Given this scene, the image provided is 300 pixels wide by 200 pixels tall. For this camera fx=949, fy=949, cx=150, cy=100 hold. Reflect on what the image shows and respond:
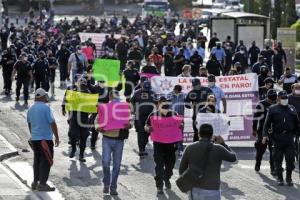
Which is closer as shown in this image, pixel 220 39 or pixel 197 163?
pixel 197 163

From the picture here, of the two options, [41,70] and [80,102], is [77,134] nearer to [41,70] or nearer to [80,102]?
[80,102]

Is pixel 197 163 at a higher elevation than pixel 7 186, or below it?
higher

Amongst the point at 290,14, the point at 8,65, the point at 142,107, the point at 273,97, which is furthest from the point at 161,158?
the point at 290,14

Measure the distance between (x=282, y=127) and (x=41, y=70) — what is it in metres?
12.7

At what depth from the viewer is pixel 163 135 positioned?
15.1 metres

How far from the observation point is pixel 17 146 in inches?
775

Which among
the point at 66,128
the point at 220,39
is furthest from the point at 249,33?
the point at 66,128

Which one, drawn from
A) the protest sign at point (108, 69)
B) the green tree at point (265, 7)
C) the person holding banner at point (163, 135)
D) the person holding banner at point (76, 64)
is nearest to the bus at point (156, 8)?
the green tree at point (265, 7)

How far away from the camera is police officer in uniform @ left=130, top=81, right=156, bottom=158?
18.6 m

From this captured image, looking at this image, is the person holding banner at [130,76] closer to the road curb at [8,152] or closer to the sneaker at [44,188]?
the road curb at [8,152]

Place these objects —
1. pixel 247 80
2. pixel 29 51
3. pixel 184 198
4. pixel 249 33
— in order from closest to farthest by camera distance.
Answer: pixel 184 198 → pixel 247 80 → pixel 29 51 → pixel 249 33

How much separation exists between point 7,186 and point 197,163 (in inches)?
217

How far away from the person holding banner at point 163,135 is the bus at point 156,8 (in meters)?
57.8

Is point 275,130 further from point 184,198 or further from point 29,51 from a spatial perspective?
point 29,51
